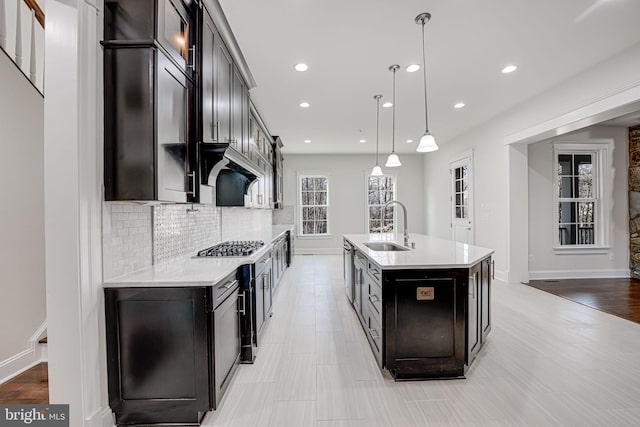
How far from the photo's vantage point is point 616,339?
290 cm

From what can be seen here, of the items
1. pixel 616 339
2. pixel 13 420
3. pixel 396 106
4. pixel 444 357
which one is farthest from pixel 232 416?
pixel 396 106

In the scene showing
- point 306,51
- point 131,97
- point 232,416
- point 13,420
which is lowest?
point 232,416

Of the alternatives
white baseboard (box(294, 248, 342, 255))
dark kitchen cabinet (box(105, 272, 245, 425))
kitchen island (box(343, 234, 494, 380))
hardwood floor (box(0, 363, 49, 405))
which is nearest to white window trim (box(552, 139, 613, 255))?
kitchen island (box(343, 234, 494, 380))

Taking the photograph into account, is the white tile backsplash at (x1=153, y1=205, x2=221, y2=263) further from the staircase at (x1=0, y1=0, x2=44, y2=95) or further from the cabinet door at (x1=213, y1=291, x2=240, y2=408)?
the staircase at (x1=0, y1=0, x2=44, y2=95)

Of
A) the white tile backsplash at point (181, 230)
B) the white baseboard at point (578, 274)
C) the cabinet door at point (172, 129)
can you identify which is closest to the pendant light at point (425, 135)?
the cabinet door at point (172, 129)

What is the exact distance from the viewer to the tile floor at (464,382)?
1.86m

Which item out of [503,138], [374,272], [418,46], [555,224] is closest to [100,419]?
[374,272]

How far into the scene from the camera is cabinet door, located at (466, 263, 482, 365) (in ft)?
7.35

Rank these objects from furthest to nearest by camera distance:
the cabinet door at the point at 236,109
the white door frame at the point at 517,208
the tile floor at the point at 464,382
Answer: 1. the white door frame at the point at 517,208
2. the cabinet door at the point at 236,109
3. the tile floor at the point at 464,382

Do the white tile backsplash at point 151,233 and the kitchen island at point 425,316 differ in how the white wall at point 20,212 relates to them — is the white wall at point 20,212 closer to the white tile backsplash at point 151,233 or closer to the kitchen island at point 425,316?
the white tile backsplash at point 151,233

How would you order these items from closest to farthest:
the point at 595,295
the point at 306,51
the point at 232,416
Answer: the point at 232,416, the point at 306,51, the point at 595,295

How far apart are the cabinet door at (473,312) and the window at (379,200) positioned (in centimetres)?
647

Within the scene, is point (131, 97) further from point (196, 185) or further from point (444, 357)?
point (444, 357)

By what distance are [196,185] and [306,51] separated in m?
1.92
